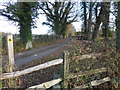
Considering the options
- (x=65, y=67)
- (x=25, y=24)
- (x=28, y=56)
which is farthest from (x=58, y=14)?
(x=65, y=67)

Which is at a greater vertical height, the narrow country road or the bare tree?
the bare tree

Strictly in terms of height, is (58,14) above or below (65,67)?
above

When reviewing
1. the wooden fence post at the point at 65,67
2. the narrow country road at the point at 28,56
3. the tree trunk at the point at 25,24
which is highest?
the tree trunk at the point at 25,24

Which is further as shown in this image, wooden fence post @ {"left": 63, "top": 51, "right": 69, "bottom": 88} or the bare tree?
the bare tree

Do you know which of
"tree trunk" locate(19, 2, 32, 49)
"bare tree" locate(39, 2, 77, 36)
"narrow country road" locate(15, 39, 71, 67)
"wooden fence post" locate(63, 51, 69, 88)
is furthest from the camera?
"bare tree" locate(39, 2, 77, 36)

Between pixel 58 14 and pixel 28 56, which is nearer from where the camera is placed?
pixel 28 56

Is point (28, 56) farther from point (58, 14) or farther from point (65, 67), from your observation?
point (58, 14)

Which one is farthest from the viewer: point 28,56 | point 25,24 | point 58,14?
point 58,14

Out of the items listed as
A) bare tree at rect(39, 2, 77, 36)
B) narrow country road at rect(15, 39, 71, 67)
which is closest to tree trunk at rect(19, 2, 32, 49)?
narrow country road at rect(15, 39, 71, 67)

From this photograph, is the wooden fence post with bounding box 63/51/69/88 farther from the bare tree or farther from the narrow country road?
the bare tree

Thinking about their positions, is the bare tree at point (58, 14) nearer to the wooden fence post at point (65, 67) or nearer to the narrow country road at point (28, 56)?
the narrow country road at point (28, 56)

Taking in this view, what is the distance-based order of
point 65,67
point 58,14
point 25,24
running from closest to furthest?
point 65,67, point 25,24, point 58,14

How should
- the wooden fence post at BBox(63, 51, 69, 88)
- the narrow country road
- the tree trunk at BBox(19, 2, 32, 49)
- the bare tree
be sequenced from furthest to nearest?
the bare tree, the tree trunk at BBox(19, 2, 32, 49), the narrow country road, the wooden fence post at BBox(63, 51, 69, 88)

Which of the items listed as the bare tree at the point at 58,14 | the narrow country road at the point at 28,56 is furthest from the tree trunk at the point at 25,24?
the bare tree at the point at 58,14
